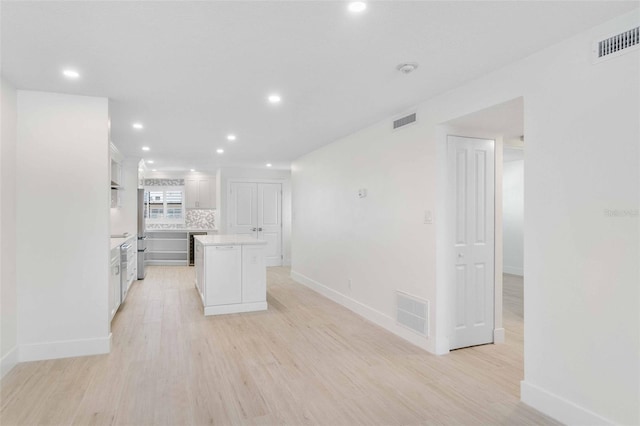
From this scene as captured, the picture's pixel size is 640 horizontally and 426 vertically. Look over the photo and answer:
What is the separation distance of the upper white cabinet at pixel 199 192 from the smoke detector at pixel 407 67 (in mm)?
7770

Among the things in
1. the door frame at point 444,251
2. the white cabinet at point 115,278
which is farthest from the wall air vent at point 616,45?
the white cabinet at point 115,278

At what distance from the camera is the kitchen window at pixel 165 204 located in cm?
973

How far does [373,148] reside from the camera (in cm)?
470

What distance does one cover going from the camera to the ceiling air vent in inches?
153

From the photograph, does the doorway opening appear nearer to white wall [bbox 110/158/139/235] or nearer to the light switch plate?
the light switch plate

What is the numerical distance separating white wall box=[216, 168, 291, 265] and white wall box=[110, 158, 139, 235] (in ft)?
6.86

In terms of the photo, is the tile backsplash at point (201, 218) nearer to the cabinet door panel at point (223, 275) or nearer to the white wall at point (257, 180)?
the white wall at point (257, 180)

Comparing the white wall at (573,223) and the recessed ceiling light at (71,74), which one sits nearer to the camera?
the white wall at (573,223)

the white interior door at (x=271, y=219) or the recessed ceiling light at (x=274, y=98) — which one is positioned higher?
the recessed ceiling light at (x=274, y=98)

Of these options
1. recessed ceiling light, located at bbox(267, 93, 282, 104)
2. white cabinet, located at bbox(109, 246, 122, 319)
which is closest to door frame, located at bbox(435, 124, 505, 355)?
recessed ceiling light, located at bbox(267, 93, 282, 104)

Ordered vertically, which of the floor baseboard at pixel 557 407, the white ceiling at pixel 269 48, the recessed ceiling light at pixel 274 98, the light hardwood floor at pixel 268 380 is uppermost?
the recessed ceiling light at pixel 274 98

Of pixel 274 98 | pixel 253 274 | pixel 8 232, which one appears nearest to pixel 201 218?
pixel 253 274

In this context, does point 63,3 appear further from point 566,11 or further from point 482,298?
point 482,298

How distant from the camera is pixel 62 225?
3527 millimetres
